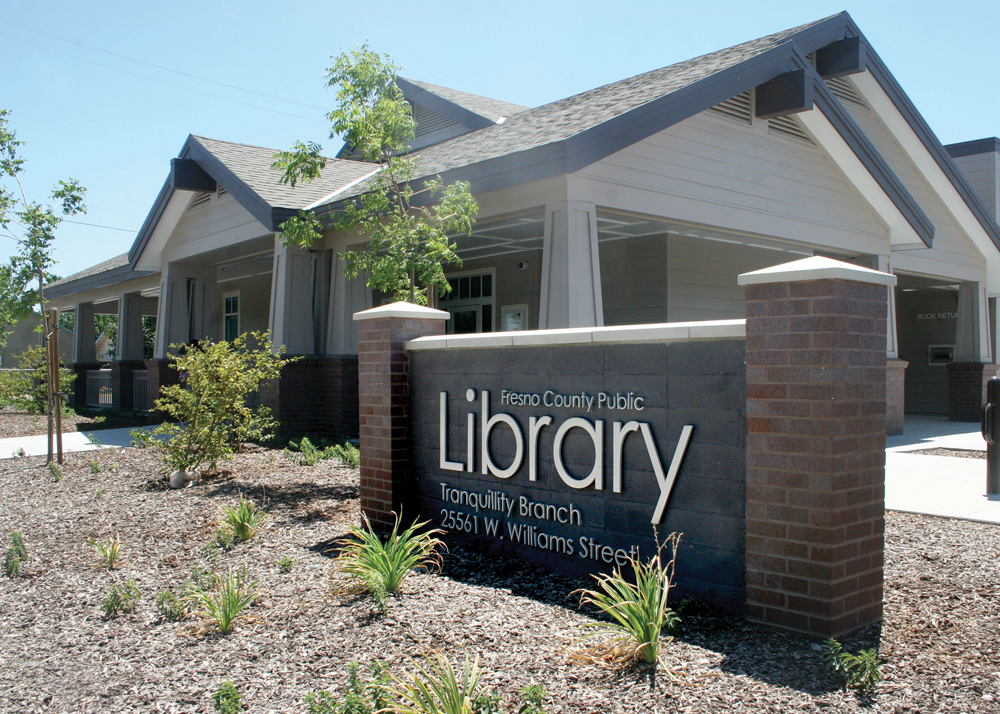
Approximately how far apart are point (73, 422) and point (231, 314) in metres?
6.44

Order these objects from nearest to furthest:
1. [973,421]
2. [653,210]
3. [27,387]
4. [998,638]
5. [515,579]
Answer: [998,638] → [515,579] → [653,210] → [973,421] → [27,387]

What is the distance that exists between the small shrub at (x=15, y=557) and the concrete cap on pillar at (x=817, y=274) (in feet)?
18.4

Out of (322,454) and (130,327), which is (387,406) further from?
(130,327)

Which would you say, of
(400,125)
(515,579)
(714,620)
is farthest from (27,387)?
(714,620)

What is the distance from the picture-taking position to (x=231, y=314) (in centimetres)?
2319

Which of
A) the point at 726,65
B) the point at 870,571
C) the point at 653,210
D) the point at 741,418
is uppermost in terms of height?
the point at 726,65

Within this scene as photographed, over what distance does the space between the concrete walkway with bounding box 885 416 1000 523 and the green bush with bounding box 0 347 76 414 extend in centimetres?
1878

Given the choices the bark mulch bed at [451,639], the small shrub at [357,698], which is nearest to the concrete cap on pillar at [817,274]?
the bark mulch bed at [451,639]

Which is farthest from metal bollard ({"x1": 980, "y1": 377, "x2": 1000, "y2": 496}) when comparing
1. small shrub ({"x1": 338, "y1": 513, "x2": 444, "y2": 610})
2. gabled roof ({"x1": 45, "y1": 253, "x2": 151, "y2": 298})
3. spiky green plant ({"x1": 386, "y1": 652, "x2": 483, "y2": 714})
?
gabled roof ({"x1": 45, "y1": 253, "x2": 151, "y2": 298})

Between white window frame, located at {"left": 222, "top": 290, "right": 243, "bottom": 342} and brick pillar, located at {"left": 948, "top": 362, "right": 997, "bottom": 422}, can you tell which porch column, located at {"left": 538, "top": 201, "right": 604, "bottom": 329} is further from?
white window frame, located at {"left": 222, "top": 290, "right": 243, "bottom": 342}

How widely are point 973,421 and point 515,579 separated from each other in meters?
15.7

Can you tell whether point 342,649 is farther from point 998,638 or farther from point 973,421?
point 973,421

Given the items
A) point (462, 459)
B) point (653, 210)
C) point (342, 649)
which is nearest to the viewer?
point (342, 649)

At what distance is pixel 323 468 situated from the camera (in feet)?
32.7
